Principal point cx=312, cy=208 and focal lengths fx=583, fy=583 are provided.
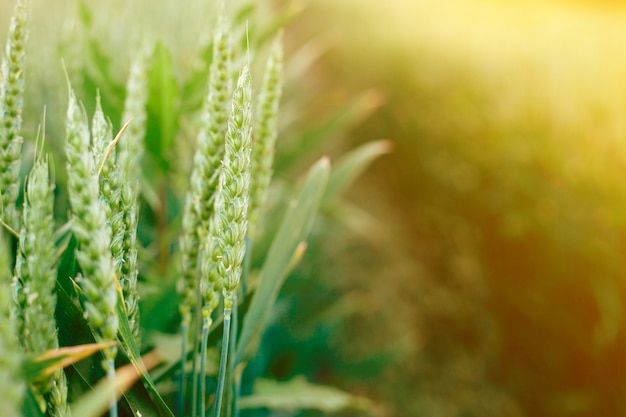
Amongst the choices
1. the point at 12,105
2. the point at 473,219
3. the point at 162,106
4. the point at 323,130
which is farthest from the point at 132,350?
the point at 473,219

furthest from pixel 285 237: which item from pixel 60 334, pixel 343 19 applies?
pixel 343 19

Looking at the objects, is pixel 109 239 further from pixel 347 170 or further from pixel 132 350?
pixel 347 170

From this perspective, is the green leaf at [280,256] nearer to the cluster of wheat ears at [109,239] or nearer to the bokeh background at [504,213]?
the cluster of wheat ears at [109,239]

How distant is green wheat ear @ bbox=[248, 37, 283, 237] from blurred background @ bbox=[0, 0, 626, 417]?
0.58m

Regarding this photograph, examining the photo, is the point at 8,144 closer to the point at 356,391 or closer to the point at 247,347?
the point at 247,347

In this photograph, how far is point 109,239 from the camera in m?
0.49

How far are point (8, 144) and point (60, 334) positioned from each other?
0.65ft

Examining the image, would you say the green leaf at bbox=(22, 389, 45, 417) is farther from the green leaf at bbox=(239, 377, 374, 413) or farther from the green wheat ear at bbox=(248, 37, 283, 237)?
the green leaf at bbox=(239, 377, 374, 413)

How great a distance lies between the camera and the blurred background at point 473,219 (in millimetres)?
1633

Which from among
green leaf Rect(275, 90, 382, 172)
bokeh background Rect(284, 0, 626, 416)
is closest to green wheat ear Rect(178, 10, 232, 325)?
green leaf Rect(275, 90, 382, 172)

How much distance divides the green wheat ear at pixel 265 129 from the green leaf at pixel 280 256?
0.09 metres

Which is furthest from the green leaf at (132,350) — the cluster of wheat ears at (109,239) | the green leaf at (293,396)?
the green leaf at (293,396)

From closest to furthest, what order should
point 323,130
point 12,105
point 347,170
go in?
point 12,105 → point 347,170 → point 323,130

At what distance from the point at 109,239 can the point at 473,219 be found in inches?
70.8
